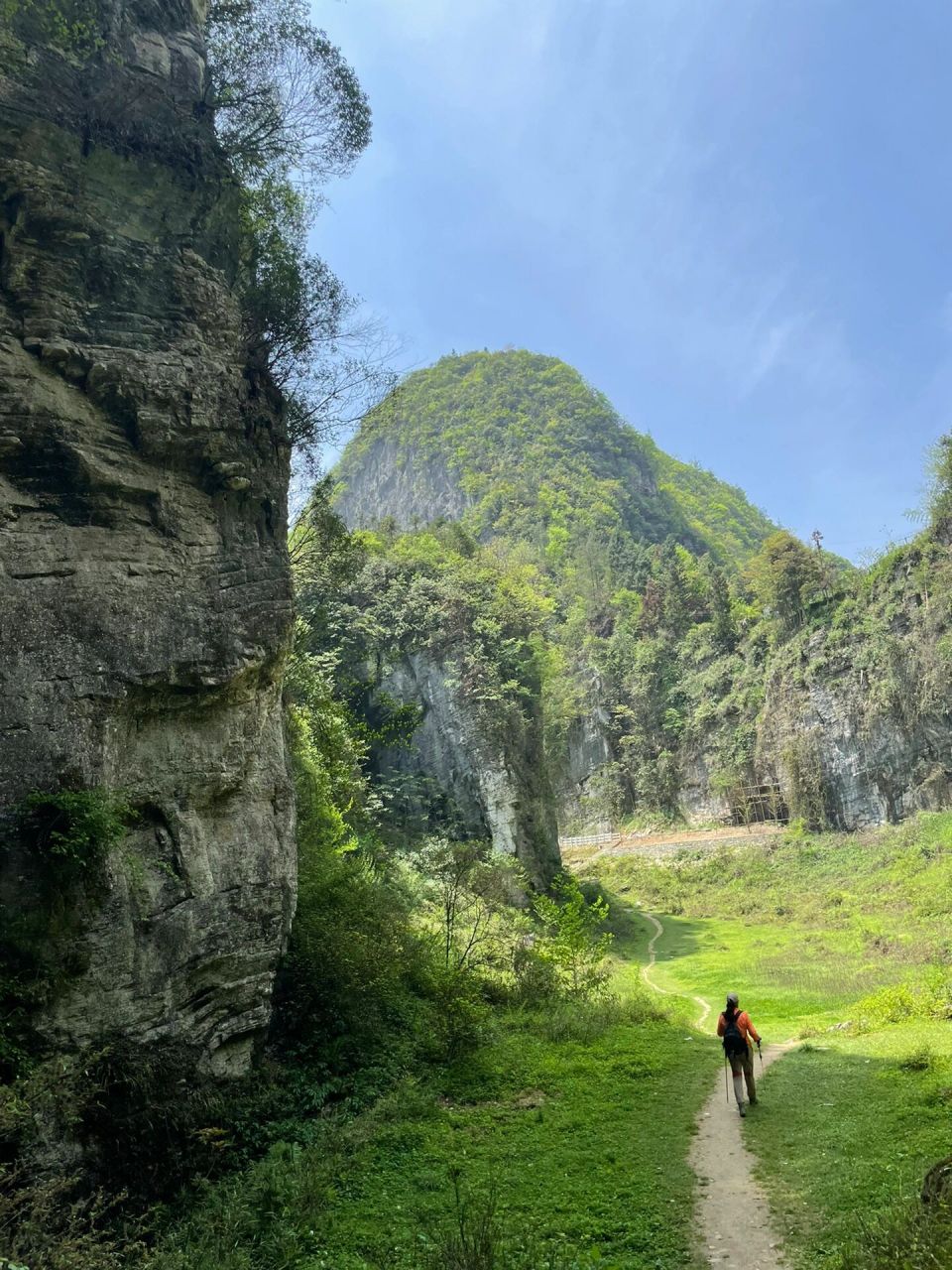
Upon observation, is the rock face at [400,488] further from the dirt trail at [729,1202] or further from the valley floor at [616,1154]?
the dirt trail at [729,1202]

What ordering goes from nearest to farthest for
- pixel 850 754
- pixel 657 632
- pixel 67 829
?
pixel 67 829, pixel 850 754, pixel 657 632

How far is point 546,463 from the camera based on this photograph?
99.9 m

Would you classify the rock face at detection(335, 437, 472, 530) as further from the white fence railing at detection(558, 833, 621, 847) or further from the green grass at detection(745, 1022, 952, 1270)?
the green grass at detection(745, 1022, 952, 1270)

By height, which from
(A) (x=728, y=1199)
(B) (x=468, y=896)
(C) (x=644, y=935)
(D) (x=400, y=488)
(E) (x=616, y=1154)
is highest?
(D) (x=400, y=488)

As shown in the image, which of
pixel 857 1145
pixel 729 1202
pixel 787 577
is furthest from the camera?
pixel 787 577

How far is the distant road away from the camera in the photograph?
4244 cm

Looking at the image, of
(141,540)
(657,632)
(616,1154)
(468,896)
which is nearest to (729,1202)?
(616,1154)

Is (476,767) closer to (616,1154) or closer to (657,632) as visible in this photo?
(616,1154)

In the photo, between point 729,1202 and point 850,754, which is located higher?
point 850,754

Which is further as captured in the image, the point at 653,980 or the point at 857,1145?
the point at 653,980

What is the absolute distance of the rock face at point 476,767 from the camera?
34.5m

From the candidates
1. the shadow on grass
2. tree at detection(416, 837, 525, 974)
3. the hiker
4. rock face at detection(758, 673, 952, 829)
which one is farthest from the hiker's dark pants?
rock face at detection(758, 673, 952, 829)

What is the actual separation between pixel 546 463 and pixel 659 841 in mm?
62938

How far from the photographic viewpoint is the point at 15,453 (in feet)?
33.3
